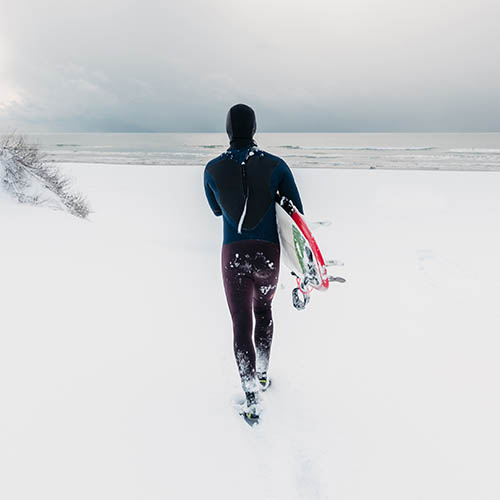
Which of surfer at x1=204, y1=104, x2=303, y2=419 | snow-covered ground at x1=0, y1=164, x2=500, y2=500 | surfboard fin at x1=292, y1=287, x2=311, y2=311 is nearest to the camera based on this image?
snow-covered ground at x1=0, y1=164, x2=500, y2=500

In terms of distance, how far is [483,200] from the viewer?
1180cm

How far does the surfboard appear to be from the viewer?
2418mm

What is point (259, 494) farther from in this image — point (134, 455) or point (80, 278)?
point (80, 278)

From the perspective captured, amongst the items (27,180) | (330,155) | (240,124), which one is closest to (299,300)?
(240,124)

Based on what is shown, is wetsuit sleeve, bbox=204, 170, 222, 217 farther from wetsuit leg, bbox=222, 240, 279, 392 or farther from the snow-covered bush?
the snow-covered bush

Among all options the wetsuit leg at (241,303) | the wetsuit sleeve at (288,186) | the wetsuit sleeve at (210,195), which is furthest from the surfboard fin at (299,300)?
the wetsuit sleeve at (210,195)

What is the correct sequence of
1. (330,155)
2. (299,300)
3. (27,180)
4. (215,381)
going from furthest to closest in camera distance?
1. (330,155)
2. (27,180)
3. (215,381)
4. (299,300)

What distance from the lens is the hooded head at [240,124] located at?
2375 millimetres

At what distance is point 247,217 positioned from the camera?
7.69 feet

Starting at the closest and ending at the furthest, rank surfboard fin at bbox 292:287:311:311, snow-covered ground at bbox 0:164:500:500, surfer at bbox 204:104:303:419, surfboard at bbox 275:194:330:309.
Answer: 1. snow-covered ground at bbox 0:164:500:500
2. surfer at bbox 204:104:303:419
3. surfboard at bbox 275:194:330:309
4. surfboard fin at bbox 292:287:311:311

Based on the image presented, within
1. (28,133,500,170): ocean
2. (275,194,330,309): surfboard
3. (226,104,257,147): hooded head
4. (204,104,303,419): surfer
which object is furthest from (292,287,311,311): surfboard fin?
(28,133,500,170): ocean

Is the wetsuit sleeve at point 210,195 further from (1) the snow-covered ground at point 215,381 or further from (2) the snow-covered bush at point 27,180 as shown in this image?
(2) the snow-covered bush at point 27,180

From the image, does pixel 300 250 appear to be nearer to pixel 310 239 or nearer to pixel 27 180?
pixel 310 239

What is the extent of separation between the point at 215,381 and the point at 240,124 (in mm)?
1990
